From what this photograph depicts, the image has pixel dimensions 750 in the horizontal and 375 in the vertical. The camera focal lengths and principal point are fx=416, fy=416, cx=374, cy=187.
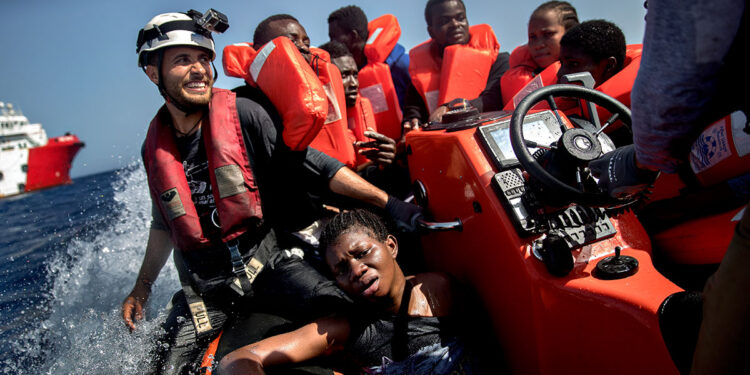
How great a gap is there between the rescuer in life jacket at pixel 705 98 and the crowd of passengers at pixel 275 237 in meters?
1.27

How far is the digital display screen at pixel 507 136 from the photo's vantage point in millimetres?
1794

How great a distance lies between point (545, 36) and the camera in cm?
367

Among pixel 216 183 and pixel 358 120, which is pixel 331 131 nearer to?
pixel 358 120

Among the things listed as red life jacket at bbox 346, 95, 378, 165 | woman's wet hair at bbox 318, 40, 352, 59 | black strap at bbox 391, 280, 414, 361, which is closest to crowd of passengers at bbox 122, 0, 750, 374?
black strap at bbox 391, 280, 414, 361

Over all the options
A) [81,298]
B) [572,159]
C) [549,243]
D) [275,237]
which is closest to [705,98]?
[572,159]

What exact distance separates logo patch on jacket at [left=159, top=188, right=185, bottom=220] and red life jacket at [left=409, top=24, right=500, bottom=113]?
2.77 m

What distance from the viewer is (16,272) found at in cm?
487

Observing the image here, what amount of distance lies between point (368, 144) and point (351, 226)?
1.13 m

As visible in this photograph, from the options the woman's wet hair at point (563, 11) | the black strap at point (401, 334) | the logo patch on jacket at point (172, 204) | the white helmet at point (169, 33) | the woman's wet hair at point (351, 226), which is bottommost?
the black strap at point (401, 334)

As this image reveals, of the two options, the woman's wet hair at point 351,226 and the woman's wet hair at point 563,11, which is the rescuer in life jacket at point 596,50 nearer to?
the woman's wet hair at point 563,11

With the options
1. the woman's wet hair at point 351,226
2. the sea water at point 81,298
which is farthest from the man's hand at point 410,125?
the sea water at point 81,298

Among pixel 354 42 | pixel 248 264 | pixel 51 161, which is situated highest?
pixel 354 42

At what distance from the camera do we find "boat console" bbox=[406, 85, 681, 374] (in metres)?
1.31

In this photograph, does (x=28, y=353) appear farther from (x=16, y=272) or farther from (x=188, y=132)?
(x=16, y=272)
